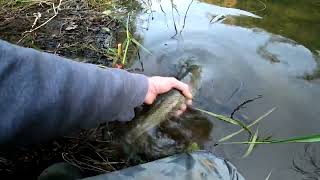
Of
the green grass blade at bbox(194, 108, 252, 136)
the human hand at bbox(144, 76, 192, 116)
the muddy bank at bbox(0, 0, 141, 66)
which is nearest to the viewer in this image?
the human hand at bbox(144, 76, 192, 116)

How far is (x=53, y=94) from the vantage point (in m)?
1.53

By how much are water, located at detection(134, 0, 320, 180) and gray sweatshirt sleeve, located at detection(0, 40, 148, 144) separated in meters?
0.86

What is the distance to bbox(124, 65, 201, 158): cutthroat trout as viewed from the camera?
219 cm

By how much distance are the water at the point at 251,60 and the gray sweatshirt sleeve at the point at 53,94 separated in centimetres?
86

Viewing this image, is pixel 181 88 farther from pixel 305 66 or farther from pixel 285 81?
pixel 305 66

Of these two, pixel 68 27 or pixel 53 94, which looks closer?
pixel 53 94

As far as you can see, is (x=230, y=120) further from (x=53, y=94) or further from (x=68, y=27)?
(x=68, y=27)

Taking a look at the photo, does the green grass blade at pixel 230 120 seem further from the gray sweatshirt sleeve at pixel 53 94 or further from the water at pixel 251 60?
the gray sweatshirt sleeve at pixel 53 94

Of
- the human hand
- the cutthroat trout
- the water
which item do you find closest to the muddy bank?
the water

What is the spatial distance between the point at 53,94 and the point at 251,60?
1881mm

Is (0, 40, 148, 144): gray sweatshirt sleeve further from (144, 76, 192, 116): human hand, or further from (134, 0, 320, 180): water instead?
(134, 0, 320, 180): water

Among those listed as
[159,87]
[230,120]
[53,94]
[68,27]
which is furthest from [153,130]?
[68,27]

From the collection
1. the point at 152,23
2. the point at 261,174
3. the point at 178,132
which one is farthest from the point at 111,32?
the point at 261,174

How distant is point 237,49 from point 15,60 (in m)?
2.07
